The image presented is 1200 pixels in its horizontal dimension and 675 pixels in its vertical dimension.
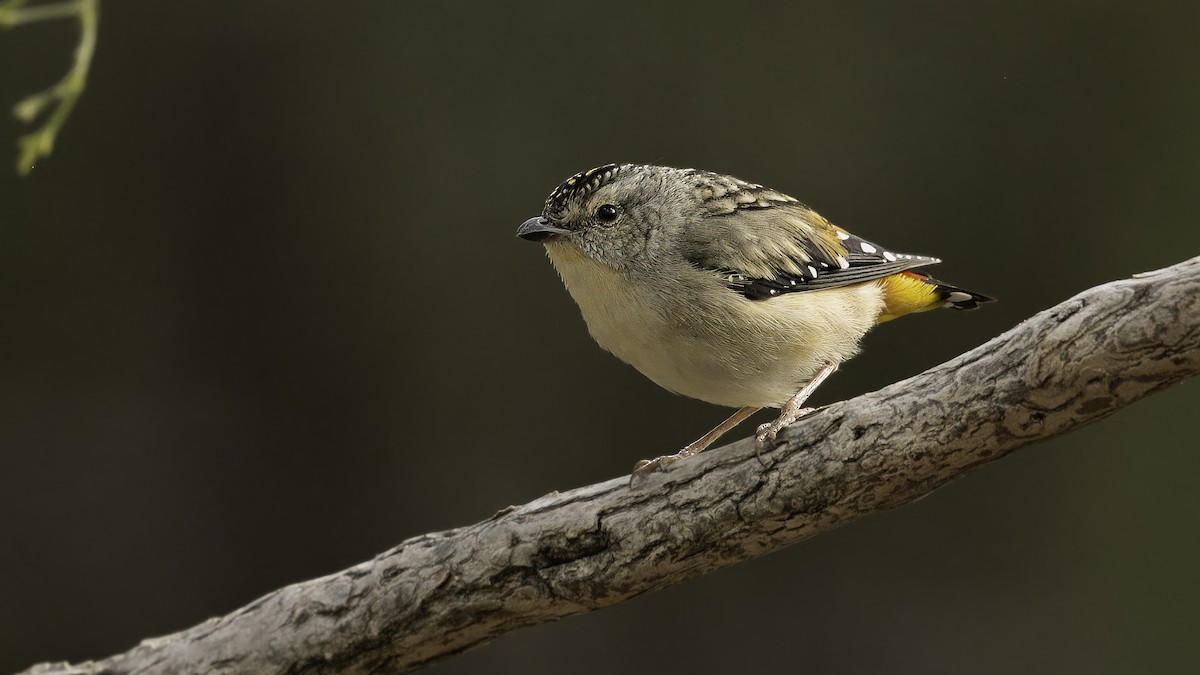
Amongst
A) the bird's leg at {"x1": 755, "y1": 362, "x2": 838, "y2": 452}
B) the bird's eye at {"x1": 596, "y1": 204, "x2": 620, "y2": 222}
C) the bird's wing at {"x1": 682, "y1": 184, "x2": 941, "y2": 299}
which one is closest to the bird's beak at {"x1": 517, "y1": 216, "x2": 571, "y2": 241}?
the bird's eye at {"x1": 596, "y1": 204, "x2": 620, "y2": 222}

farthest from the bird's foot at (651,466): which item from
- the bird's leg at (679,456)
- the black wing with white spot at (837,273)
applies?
the black wing with white spot at (837,273)

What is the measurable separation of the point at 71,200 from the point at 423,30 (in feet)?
8.77

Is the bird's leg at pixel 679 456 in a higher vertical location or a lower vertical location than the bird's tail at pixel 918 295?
lower

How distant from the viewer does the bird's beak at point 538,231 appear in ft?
14.4

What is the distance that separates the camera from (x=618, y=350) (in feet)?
13.9

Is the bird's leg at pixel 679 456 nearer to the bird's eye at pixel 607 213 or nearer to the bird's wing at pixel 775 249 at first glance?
the bird's wing at pixel 775 249

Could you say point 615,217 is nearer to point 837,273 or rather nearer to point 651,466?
point 837,273

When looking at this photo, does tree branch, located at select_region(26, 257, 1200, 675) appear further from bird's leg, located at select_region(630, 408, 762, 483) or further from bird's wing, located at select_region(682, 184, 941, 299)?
bird's wing, located at select_region(682, 184, 941, 299)

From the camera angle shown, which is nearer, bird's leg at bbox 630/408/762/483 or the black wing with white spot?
A: bird's leg at bbox 630/408/762/483

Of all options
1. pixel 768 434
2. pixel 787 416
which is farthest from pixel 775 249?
pixel 768 434

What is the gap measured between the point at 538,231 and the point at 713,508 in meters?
1.37

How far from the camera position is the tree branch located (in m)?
3.12

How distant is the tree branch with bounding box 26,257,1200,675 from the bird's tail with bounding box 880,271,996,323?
3.59ft

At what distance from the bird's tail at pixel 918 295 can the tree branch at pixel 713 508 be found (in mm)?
1094
